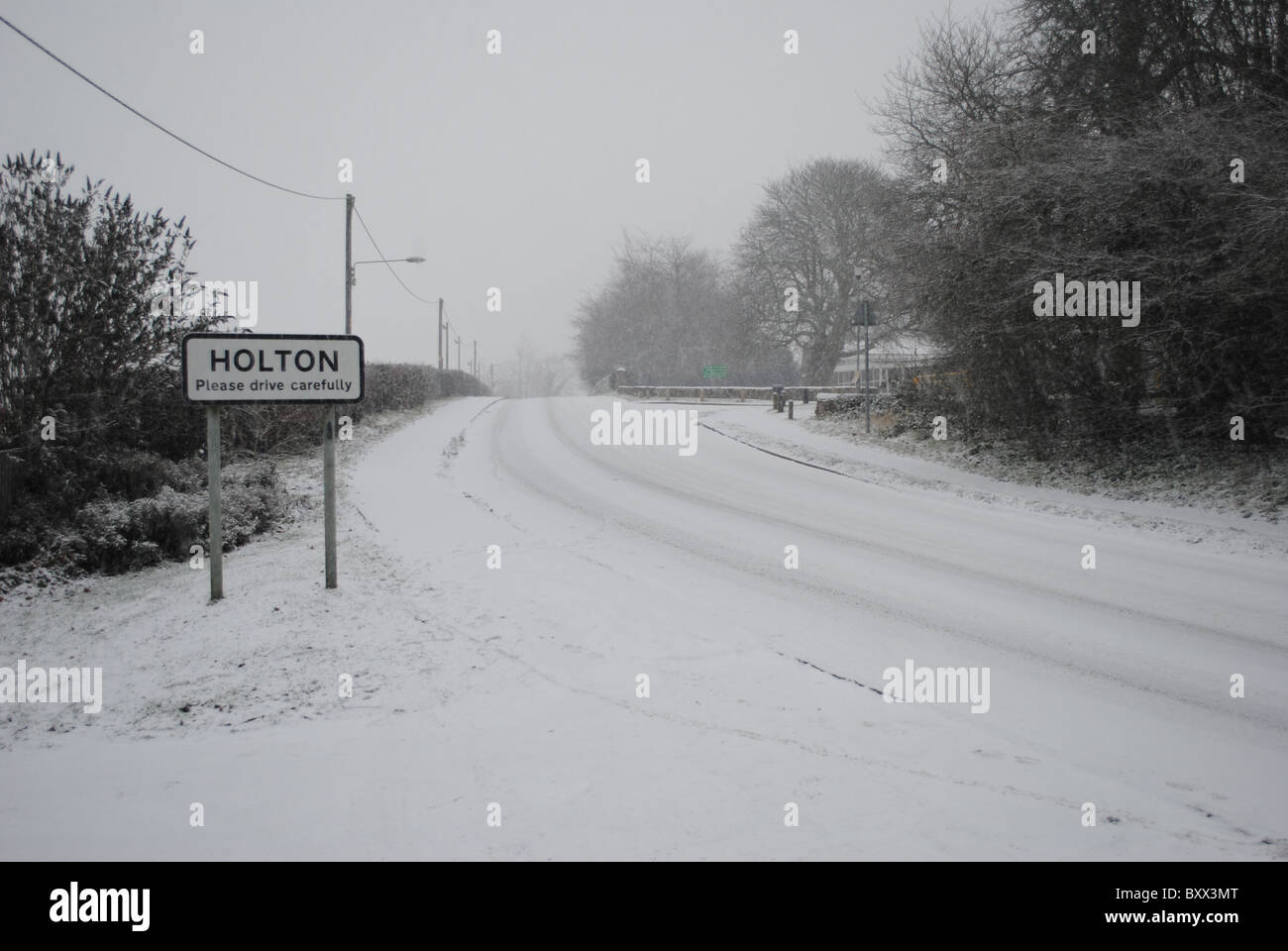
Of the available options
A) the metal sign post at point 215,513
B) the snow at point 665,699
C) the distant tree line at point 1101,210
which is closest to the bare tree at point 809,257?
the distant tree line at point 1101,210

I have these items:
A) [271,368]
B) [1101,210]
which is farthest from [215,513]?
[1101,210]

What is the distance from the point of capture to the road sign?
6.92m

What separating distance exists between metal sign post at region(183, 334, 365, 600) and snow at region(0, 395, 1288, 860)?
78 centimetres

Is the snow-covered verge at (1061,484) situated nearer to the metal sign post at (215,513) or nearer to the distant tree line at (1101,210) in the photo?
the distant tree line at (1101,210)

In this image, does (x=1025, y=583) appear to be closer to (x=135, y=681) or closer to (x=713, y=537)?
(x=713, y=537)

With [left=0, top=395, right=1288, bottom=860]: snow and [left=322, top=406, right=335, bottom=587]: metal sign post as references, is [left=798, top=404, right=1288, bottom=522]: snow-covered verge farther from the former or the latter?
[left=322, top=406, right=335, bottom=587]: metal sign post

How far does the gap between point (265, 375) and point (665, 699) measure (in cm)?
489

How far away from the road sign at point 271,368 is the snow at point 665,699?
6.02 feet

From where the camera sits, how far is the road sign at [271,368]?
6.92 metres

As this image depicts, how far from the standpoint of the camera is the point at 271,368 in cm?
712

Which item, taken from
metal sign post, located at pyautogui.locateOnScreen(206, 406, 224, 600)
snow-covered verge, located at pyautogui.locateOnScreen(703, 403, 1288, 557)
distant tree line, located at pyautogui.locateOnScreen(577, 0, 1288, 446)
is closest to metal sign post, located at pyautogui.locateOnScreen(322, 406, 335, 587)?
metal sign post, located at pyautogui.locateOnScreen(206, 406, 224, 600)

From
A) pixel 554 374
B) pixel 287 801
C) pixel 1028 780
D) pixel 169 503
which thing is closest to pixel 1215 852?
pixel 1028 780

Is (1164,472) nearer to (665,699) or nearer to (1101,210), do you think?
(1101,210)
